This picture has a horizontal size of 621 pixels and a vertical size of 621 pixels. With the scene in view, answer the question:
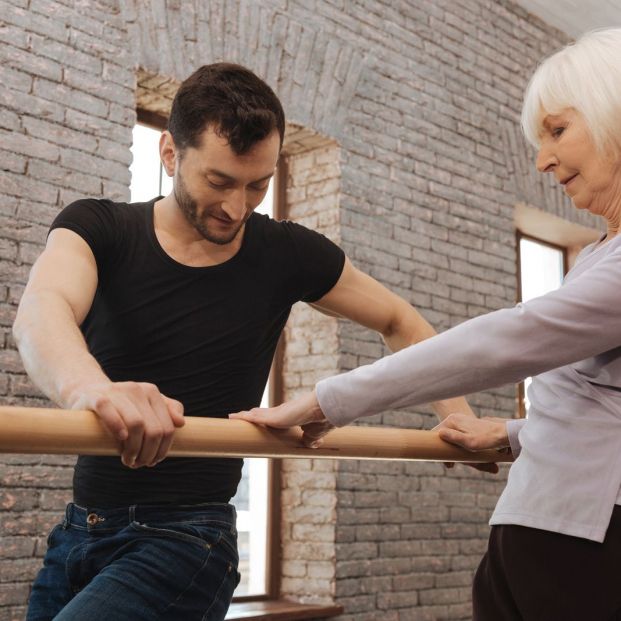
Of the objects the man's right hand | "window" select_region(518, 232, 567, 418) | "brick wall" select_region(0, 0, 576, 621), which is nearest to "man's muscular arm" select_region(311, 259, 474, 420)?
the man's right hand

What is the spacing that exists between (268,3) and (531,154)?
7.18 feet

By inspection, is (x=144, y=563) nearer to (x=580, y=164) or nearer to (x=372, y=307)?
(x=372, y=307)

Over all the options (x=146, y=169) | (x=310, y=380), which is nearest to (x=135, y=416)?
(x=146, y=169)

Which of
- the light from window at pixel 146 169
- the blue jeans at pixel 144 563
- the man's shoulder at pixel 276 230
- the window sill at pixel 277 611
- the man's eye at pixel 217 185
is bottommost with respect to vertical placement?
the window sill at pixel 277 611

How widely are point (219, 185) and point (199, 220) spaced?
8 centimetres

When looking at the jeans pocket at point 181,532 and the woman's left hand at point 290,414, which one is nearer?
the woman's left hand at point 290,414

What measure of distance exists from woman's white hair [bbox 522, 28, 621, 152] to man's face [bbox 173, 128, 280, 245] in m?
0.57

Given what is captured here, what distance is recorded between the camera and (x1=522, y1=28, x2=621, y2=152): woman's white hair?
1311mm

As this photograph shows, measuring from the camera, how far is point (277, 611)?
385cm

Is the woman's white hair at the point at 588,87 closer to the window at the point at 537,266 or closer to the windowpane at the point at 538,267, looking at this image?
the window at the point at 537,266

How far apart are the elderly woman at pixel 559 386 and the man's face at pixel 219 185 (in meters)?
0.52

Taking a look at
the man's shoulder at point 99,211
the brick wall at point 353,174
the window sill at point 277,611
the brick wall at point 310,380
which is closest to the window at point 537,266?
the brick wall at point 353,174

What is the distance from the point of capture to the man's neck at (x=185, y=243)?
1.72 metres

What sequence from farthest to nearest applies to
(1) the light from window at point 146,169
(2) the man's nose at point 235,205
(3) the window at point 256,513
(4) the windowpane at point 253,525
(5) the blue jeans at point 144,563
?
(4) the windowpane at point 253,525 → (3) the window at point 256,513 → (1) the light from window at point 146,169 → (2) the man's nose at point 235,205 → (5) the blue jeans at point 144,563
